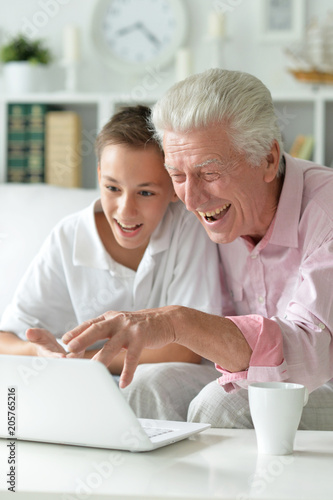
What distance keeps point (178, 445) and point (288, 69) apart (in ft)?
7.63

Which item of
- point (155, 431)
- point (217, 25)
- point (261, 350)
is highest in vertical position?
point (217, 25)

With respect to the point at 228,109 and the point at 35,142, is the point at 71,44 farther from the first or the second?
the point at 228,109

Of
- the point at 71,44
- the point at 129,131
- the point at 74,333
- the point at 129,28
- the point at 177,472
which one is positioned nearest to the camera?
the point at 177,472

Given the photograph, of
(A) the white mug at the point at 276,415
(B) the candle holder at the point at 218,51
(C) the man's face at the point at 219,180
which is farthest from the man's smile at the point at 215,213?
(B) the candle holder at the point at 218,51

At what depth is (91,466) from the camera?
95 cm

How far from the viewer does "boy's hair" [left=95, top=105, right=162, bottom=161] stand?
163cm

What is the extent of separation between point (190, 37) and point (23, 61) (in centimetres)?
77

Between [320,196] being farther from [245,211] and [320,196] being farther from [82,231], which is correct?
[82,231]

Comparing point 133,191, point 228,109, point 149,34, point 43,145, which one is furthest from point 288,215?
point 149,34

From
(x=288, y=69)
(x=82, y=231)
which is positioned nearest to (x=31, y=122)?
(x=288, y=69)

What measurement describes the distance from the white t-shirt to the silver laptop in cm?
69

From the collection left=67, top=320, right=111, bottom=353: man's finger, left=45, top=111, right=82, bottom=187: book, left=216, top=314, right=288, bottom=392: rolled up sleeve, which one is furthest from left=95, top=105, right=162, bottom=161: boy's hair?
left=45, top=111, right=82, bottom=187: book

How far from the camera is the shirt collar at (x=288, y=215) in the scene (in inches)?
58.2

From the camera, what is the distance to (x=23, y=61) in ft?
10.6
